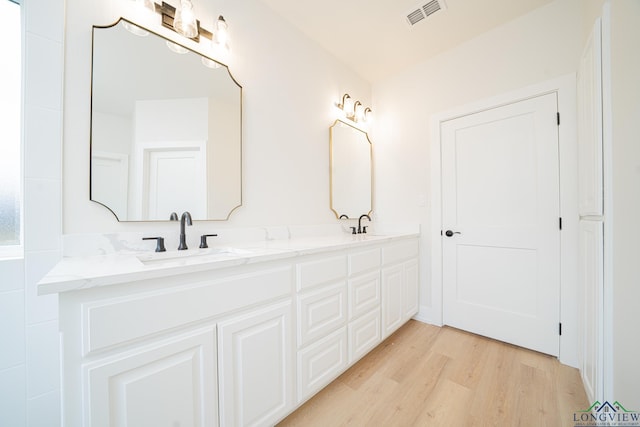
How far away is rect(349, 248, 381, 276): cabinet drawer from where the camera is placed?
1550mm

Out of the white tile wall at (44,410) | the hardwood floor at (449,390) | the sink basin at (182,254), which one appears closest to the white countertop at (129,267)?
the sink basin at (182,254)

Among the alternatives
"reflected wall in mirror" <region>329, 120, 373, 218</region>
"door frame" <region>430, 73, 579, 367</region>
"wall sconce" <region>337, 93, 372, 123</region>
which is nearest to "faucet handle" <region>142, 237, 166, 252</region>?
"reflected wall in mirror" <region>329, 120, 373, 218</region>

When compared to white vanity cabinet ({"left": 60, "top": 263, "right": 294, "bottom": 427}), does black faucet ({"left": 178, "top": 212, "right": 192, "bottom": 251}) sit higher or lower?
higher

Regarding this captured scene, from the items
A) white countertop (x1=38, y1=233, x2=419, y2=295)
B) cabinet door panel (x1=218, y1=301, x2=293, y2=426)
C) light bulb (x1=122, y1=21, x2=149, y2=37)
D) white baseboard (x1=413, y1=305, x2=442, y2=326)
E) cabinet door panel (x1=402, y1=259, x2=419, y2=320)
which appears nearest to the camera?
white countertop (x1=38, y1=233, x2=419, y2=295)

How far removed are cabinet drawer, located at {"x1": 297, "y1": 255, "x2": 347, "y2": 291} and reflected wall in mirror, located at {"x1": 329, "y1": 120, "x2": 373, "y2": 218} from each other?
0.89 m

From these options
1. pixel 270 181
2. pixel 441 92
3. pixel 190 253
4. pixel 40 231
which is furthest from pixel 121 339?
pixel 441 92

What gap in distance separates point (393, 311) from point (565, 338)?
1180 millimetres

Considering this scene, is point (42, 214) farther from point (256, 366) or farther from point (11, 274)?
point (256, 366)

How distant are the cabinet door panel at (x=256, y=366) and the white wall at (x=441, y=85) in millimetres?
1749

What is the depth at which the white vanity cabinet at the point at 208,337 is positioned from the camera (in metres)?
0.69

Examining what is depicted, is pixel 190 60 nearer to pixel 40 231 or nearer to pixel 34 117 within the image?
pixel 34 117

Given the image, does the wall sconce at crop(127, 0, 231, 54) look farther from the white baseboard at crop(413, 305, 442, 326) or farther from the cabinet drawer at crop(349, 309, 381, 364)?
the white baseboard at crop(413, 305, 442, 326)

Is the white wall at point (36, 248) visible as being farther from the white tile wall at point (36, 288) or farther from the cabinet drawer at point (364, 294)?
the cabinet drawer at point (364, 294)

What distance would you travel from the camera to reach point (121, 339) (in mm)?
730
